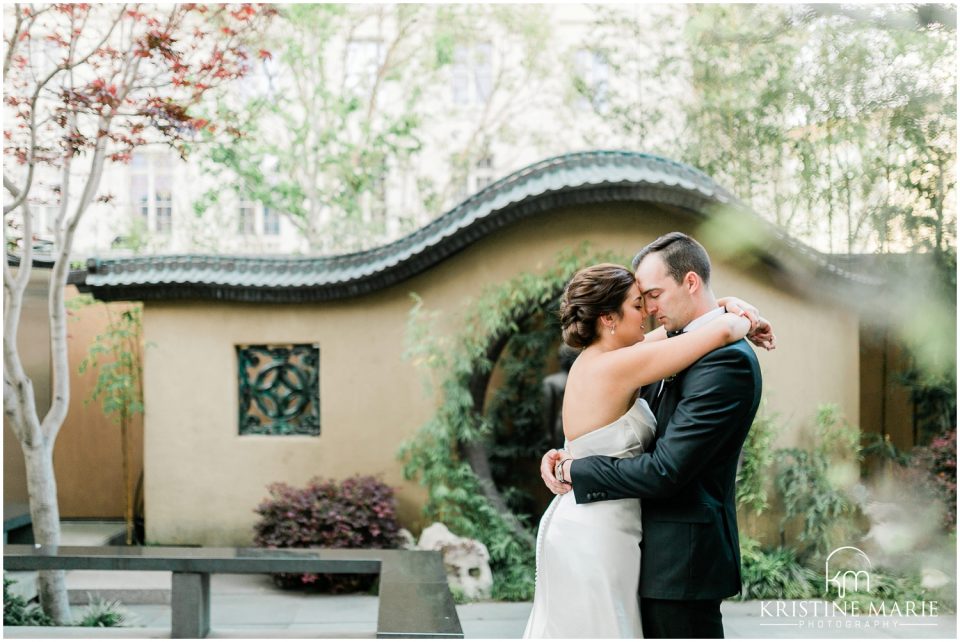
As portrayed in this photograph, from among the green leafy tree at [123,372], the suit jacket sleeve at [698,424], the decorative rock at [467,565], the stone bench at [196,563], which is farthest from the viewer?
the green leafy tree at [123,372]

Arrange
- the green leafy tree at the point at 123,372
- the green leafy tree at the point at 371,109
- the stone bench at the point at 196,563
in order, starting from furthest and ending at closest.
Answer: the green leafy tree at the point at 371,109 → the green leafy tree at the point at 123,372 → the stone bench at the point at 196,563

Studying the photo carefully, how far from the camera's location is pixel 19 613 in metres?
4.33

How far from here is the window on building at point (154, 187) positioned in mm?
10414

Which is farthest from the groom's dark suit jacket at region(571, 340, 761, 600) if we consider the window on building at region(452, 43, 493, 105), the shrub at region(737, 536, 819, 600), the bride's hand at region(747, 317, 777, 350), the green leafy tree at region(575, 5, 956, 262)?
the window on building at region(452, 43, 493, 105)

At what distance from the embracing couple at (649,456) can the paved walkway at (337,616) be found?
225cm

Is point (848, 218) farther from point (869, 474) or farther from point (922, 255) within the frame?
point (869, 474)

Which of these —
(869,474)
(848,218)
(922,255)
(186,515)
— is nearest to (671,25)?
(848,218)

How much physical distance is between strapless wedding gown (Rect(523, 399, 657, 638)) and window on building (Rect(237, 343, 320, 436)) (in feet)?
12.8

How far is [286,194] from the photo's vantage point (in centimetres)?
896

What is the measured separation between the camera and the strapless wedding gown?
2150 mm

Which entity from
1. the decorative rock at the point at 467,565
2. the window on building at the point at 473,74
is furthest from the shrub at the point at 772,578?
the window on building at the point at 473,74

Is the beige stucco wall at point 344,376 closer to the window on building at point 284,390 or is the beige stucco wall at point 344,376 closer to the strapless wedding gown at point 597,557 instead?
the window on building at point 284,390

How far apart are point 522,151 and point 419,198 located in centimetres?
162

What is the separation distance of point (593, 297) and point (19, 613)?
3.82 m
